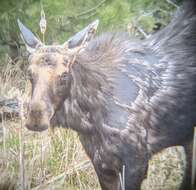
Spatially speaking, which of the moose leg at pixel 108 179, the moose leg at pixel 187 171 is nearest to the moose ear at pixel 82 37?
the moose leg at pixel 108 179

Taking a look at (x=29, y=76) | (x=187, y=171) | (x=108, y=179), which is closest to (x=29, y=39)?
(x=29, y=76)

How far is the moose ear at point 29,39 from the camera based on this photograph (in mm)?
2355

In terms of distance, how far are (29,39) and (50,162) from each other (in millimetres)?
471

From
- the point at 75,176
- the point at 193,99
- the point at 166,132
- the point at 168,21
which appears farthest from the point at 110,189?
the point at 168,21

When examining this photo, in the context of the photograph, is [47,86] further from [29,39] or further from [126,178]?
[126,178]

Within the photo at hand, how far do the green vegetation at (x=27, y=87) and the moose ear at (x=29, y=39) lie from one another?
0.10 ft

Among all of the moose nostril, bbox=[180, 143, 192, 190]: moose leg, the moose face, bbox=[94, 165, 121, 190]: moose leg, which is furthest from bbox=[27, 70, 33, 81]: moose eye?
bbox=[180, 143, 192, 190]: moose leg

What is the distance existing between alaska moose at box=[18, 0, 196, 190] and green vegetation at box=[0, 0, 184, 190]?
0.04 metres

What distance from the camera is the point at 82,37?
2330mm

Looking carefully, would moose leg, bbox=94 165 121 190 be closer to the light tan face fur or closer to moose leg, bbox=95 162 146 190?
moose leg, bbox=95 162 146 190

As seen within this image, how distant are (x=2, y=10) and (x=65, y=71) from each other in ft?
1.41

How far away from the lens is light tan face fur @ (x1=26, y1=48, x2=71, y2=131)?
89.9 inches

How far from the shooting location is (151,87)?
2.39 metres

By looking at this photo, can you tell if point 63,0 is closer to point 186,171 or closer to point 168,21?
point 168,21
